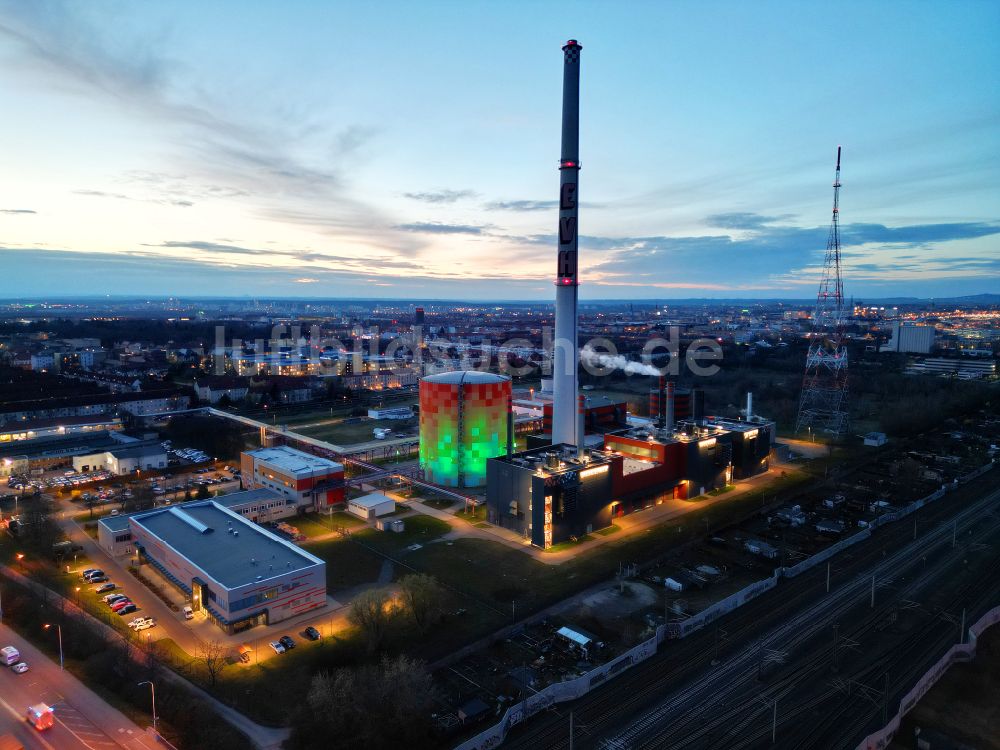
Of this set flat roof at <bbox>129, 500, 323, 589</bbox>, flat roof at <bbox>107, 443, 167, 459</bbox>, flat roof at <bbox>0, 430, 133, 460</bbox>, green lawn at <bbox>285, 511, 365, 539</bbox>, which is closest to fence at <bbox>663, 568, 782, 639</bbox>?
flat roof at <bbox>129, 500, 323, 589</bbox>

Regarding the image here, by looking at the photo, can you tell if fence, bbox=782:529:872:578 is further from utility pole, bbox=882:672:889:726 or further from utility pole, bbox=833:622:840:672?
utility pole, bbox=882:672:889:726

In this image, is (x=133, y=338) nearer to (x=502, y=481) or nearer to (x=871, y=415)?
(x=502, y=481)

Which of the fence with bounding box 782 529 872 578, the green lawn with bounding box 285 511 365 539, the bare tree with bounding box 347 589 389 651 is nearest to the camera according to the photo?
the bare tree with bounding box 347 589 389 651

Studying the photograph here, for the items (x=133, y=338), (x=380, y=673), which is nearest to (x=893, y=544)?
(x=380, y=673)

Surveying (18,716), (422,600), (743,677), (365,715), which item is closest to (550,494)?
(422,600)

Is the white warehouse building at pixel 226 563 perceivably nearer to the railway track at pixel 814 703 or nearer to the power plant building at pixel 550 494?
the power plant building at pixel 550 494

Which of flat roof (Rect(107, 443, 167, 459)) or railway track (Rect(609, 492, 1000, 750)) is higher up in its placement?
flat roof (Rect(107, 443, 167, 459))
